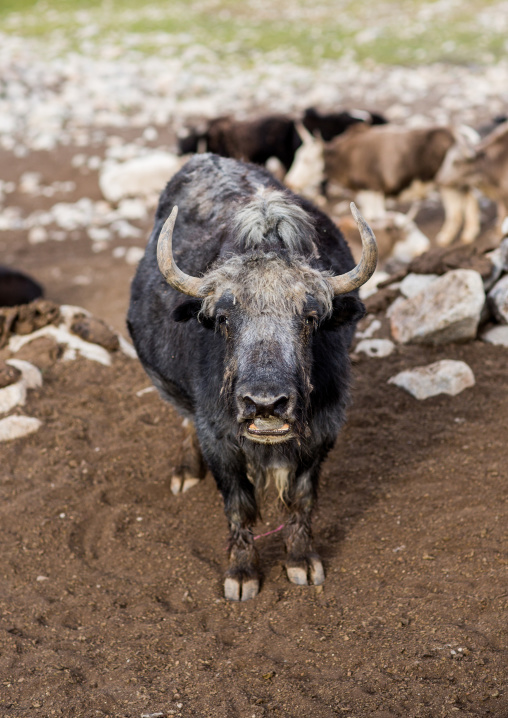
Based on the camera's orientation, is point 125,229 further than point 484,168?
Yes

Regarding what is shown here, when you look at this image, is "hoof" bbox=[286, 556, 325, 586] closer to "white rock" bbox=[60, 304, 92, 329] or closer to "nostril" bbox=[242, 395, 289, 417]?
"nostril" bbox=[242, 395, 289, 417]

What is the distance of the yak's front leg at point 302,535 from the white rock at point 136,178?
1109 cm

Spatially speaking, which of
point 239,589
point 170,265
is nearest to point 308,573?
point 239,589

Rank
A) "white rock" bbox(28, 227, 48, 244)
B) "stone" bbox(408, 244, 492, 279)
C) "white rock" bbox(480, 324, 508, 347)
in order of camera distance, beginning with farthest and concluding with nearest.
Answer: "white rock" bbox(28, 227, 48, 244) → "stone" bbox(408, 244, 492, 279) → "white rock" bbox(480, 324, 508, 347)

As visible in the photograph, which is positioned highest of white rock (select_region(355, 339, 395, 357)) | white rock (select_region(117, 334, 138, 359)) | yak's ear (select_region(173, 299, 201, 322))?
yak's ear (select_region(173, 299, 201, 322))

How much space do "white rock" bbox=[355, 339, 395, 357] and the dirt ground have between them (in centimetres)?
11

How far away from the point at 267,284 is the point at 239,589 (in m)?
2.03

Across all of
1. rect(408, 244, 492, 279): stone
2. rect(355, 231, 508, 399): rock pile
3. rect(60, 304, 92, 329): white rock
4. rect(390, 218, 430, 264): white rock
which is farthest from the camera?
rect(390, 218, 430, 264): white rock

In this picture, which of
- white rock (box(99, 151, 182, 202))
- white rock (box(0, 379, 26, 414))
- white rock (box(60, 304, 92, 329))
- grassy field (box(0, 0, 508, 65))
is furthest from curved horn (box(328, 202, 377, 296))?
grassy field (box(0, 0, 508, 65))

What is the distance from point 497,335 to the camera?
7.66 m

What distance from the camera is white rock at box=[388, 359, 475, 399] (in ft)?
23.1

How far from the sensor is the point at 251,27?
3325 centimetres

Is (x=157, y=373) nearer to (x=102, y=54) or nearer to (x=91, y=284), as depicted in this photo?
(x=91, y=284)

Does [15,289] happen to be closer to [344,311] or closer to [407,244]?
[407,244]
